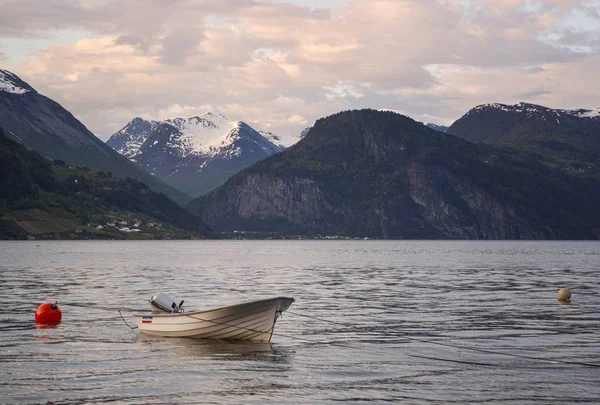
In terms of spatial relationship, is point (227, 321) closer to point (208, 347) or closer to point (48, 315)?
point (208, 347)

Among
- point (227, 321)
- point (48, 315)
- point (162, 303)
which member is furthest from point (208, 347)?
point (48, 315)

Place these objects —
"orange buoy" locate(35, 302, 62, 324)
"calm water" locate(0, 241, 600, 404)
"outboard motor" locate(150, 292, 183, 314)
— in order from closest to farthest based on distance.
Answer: "calm water" locate(0, 241, 600, 404), "outboard motor" locate(150, 292, 183, 314), "orange buoy" locate(35, 302, 62, 324)

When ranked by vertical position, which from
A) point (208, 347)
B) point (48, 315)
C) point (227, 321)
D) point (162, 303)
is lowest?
point (208, 347)

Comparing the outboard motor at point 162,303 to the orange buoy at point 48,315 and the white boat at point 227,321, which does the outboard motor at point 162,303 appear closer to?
the white boat at point 227,321

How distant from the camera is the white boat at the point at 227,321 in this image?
141 ft

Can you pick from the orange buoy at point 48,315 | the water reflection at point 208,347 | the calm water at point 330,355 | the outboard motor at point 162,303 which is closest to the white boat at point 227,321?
the water reflection at point 208,347

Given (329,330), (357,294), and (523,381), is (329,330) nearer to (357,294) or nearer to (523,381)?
(523,381)

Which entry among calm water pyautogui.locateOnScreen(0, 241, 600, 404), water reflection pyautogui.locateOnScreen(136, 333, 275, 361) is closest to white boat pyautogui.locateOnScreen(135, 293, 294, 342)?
water reflection pyautogui.locateOnScreen(136, 333, 275, 361)

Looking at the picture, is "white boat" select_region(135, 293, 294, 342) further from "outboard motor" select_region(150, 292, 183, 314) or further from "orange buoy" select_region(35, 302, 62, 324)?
"orange buoy" select_region(35, 302, 62, 324)

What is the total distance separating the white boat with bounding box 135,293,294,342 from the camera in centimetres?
4291

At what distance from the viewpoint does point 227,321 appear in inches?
1740

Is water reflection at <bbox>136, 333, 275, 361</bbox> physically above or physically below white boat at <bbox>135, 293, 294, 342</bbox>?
below

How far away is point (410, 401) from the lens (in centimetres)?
3036

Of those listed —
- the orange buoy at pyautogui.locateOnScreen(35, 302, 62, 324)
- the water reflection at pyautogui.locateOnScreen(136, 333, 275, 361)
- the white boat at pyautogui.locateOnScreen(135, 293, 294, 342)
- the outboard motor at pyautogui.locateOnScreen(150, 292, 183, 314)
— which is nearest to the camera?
the water reflection at pyautogui.locateOnScreen(136, 333, 275, 361)
